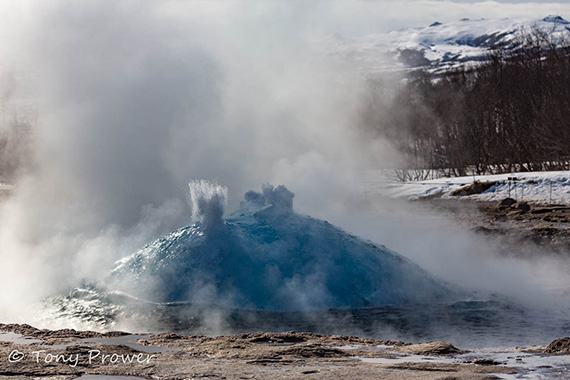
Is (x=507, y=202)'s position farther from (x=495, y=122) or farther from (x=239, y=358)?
(x=495, y=122)

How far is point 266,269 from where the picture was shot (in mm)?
12719

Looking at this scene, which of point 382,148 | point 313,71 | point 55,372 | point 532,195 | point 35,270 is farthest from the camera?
point 382,148

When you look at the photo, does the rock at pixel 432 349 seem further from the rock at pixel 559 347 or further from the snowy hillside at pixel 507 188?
the snowy hillside at pixel 507 188

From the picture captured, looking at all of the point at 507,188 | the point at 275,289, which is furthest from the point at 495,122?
the point at 275,289

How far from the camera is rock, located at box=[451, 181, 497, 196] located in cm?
3133

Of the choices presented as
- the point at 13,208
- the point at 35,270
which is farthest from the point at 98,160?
the point at 35,270

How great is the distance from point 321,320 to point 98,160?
16.0 metres

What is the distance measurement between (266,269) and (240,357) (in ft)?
15.2

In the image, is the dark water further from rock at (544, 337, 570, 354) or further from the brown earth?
rock at (544, 337, 570, 354)

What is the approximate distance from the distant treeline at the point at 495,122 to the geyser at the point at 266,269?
31.1 m

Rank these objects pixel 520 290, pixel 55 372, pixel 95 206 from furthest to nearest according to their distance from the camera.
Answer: pixel 95 206
pixel 520 290
pixel 55 372

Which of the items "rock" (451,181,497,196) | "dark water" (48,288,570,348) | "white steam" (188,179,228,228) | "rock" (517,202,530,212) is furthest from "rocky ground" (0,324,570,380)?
"rock" (451,181,497,196)

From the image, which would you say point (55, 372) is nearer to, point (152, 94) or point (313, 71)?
point (152, 94)

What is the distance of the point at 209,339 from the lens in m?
9.55
